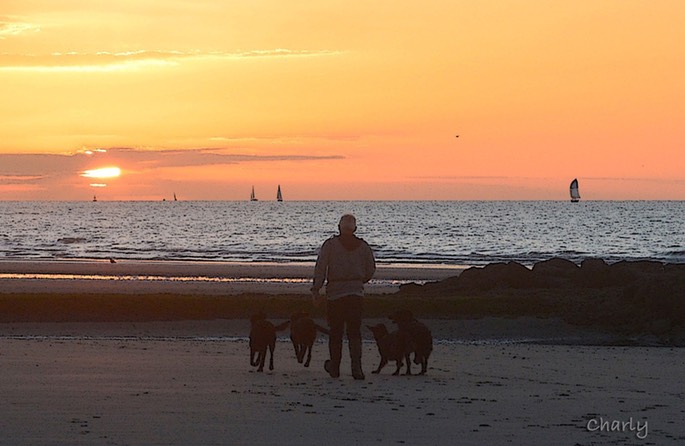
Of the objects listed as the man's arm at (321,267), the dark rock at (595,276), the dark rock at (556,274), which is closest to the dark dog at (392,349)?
the man's arm at (321,267)

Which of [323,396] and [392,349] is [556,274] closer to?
[392,349]

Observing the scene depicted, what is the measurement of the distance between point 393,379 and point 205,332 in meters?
7.69

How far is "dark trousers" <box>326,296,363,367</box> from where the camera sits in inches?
444

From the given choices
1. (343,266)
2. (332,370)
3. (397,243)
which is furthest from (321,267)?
(397,243)

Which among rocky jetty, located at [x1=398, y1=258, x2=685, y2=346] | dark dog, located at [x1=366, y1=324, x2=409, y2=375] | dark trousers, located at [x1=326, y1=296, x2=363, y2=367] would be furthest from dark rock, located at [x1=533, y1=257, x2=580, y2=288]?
dark trousers, located at [x1=326, y1=296, x2=363, y2=367]

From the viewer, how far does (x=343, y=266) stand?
1122 cm

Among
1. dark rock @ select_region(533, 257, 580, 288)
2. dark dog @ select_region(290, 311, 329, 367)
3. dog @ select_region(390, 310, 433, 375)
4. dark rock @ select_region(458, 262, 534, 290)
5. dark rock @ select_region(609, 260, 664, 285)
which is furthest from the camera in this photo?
dark rock @ select_region(458, 262, 534, 290)

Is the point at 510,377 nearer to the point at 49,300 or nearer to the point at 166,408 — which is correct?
the point at 166,408

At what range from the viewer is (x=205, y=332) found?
1825 cm

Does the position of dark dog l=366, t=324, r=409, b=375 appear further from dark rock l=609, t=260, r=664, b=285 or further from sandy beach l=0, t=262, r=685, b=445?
dark rock l=609, t=260, r=664, b=285

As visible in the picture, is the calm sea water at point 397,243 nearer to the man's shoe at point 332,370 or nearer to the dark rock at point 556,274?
the dark rock at point 556,274

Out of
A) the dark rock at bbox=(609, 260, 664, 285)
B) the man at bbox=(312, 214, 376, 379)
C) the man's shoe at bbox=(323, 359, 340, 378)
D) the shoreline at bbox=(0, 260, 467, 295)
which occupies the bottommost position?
the shoreline at bbox=(0, 260, 467, 295)

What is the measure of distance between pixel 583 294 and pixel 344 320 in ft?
37.0

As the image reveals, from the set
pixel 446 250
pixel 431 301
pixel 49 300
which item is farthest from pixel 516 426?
pixel 446 250
